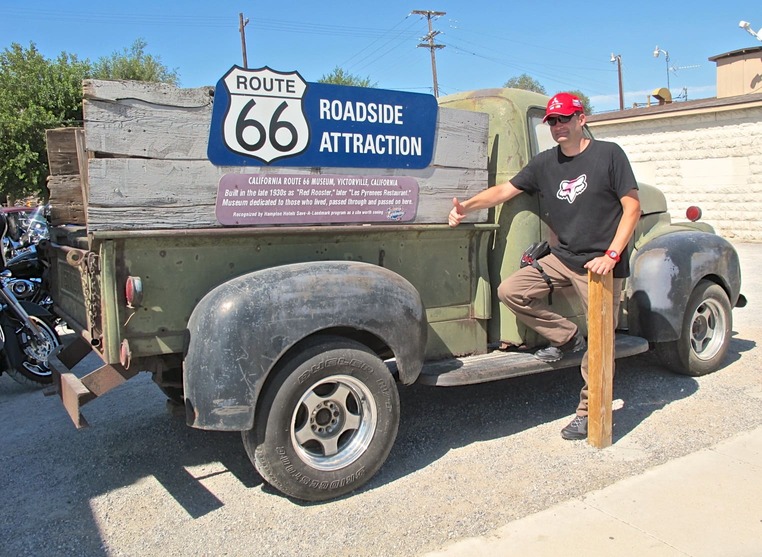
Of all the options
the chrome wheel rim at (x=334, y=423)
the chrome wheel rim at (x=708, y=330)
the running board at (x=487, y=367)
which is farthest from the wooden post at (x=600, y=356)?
the chrome wheel rim at (x=708, y=330)

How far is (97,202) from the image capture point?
3143mm

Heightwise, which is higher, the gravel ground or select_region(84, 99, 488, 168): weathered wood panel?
select_region(84, 99, 488, 168): weathered wood panel

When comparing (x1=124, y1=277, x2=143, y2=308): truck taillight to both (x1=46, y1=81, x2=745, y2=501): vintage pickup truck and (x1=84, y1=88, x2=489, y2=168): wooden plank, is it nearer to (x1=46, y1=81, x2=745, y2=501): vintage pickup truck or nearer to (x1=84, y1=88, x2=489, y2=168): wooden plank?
(x1=46, y1=81, x2=745, y2=501): vintage pickup truck

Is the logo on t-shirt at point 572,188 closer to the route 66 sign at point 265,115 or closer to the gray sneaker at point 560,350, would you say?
the gray sneaker at point 560,350

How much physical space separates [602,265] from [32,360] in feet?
15.6

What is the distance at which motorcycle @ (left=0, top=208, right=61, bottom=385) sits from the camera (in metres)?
5.68

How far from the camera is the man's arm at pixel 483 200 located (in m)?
4.22

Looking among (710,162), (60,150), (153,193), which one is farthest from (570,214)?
(710,162)

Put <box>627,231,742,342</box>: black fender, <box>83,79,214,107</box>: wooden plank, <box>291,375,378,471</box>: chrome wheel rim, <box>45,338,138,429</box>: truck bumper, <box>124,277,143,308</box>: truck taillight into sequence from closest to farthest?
<box>83,79,214,107</box>: wooden plank < <box>124,277,143,308</box>: truck taillight < <box>45,338,138,429</box>: truck bumper < <box>291,375,378,471</box>: chrome wheel rim < <box>627,231,742,342</box>: black fender

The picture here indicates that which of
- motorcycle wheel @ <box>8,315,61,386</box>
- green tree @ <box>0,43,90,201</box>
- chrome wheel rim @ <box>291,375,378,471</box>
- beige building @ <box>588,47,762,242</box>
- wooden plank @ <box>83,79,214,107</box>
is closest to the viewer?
wooden plank @ <box>83,79,214,107</box>

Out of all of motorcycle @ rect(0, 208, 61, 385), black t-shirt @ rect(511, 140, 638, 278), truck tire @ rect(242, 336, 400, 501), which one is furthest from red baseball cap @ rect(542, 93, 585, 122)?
motorcycle @ rect(0, 208, 61, 385)

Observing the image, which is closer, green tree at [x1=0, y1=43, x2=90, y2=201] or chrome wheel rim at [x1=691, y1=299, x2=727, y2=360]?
chrome wheel rim at [x1=691, y1=299, x2=727, y2=360]

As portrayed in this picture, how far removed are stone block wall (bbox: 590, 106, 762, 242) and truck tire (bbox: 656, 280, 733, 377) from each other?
12017mm

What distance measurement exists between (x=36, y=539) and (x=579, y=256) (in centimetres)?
347
